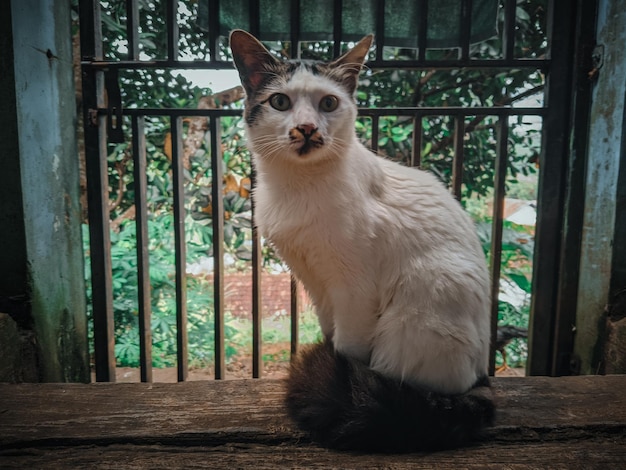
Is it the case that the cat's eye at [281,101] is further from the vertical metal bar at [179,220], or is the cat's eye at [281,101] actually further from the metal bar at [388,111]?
the vertical metal bar at [179,220]

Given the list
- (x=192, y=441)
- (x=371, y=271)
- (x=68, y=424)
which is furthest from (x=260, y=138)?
(x=68, y=424)

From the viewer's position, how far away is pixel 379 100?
9.96 feet

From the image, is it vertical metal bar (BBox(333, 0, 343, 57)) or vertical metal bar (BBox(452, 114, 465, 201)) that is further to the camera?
vertical metal bar (BBox(452, 114, 465, 201))

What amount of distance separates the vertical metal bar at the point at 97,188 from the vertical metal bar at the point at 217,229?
52cm

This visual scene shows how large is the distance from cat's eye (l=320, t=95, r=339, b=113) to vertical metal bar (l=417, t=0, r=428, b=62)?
701mm

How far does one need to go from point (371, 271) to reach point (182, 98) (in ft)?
7.21

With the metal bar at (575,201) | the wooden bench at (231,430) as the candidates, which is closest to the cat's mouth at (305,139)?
the wooden bench at (231,430)

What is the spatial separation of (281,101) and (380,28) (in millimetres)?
799

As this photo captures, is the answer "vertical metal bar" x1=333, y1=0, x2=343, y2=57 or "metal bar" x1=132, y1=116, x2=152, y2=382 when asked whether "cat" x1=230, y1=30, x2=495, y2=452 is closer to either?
"vertical metal bar" x1=333, y1=0, x2=343, y2=57

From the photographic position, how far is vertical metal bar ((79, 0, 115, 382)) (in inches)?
76.3

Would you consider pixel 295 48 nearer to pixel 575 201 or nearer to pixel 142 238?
pixel 142 238

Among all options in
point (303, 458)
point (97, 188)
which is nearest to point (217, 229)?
point (97, 188)

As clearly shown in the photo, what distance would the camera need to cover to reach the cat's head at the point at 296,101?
1.39 meters

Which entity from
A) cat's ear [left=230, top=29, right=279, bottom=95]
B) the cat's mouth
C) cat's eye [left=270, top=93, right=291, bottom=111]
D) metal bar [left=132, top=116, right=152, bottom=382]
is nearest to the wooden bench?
metal bar [left=132, top=116, right=152, bottom=382]
